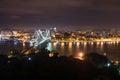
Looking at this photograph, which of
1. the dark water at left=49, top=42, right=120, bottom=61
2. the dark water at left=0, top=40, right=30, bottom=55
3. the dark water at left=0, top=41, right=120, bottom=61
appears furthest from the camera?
the dark water at left=0, top=41, right=120, bottom=61

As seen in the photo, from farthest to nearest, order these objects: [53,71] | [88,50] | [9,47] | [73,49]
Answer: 1. [73,49]
2. [88,50]
3. [9,47]
4. [53,71]

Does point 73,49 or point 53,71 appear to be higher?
point 53,71

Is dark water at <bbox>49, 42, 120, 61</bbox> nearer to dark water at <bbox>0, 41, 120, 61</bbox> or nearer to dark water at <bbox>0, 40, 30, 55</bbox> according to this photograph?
dark water at <bbox>0, 41, 120, 61</bbox>

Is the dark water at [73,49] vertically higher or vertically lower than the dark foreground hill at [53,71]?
lower

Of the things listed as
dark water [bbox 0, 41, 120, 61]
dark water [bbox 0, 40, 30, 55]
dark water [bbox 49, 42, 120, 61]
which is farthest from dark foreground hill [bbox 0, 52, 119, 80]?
dark water [bbox 0, 40, 30, 55]

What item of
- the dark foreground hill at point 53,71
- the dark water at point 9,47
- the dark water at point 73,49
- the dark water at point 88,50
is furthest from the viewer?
the dark water at point 73,49

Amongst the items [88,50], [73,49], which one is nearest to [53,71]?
[88,50]

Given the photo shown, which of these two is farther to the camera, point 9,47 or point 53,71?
point 9,47

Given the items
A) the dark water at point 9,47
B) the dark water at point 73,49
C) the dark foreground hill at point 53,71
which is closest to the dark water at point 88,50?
the dark water at point 73,49

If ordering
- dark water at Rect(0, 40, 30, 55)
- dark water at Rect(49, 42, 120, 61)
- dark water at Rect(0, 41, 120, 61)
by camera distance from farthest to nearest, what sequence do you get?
dark water at Rect(0, 41, 120, 61)
dark water at Rect(49, 42, 120, 61)
dark water at Rect(0, 40, 30, 55)

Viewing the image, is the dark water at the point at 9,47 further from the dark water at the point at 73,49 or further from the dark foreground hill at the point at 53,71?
the dark foreground hill at the point at 53,71

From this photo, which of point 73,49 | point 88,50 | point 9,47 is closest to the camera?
point 9,47

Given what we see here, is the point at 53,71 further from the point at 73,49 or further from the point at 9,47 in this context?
the point at 73,49
